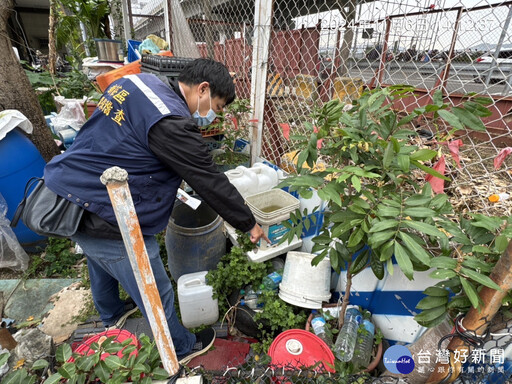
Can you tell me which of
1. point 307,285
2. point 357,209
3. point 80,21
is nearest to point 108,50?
point 80,21

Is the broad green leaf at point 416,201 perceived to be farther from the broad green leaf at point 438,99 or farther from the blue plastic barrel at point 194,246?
the blue plastic barrel at point 194,246

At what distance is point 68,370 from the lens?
950mm

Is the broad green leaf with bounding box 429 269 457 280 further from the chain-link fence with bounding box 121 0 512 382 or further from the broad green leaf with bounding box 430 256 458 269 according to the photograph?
the chain-link fence with bounding box 121 0 512 382

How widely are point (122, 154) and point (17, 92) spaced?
278cm

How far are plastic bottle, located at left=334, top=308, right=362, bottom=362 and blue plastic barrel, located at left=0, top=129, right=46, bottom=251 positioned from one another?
3.38m

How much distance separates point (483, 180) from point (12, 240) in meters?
4.38

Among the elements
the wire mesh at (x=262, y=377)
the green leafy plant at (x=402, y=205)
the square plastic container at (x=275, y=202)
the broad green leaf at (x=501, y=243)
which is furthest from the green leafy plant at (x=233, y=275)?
the broad green leaf at (x=501, y=243)

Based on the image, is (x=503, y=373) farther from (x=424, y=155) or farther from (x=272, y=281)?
(x=272, y=281)

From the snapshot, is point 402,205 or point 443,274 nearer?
point 443,274

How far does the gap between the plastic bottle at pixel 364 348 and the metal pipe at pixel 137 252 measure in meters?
1.30

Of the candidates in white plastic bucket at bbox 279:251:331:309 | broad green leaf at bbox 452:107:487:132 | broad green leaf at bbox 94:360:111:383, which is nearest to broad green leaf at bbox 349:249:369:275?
white plastic bucket at bbox 279:251:331:309

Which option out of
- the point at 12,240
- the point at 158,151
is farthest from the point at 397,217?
the point at 12,240

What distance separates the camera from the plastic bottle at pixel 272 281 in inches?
94.0

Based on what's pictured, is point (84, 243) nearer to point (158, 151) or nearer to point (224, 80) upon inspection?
point (158, 151)
